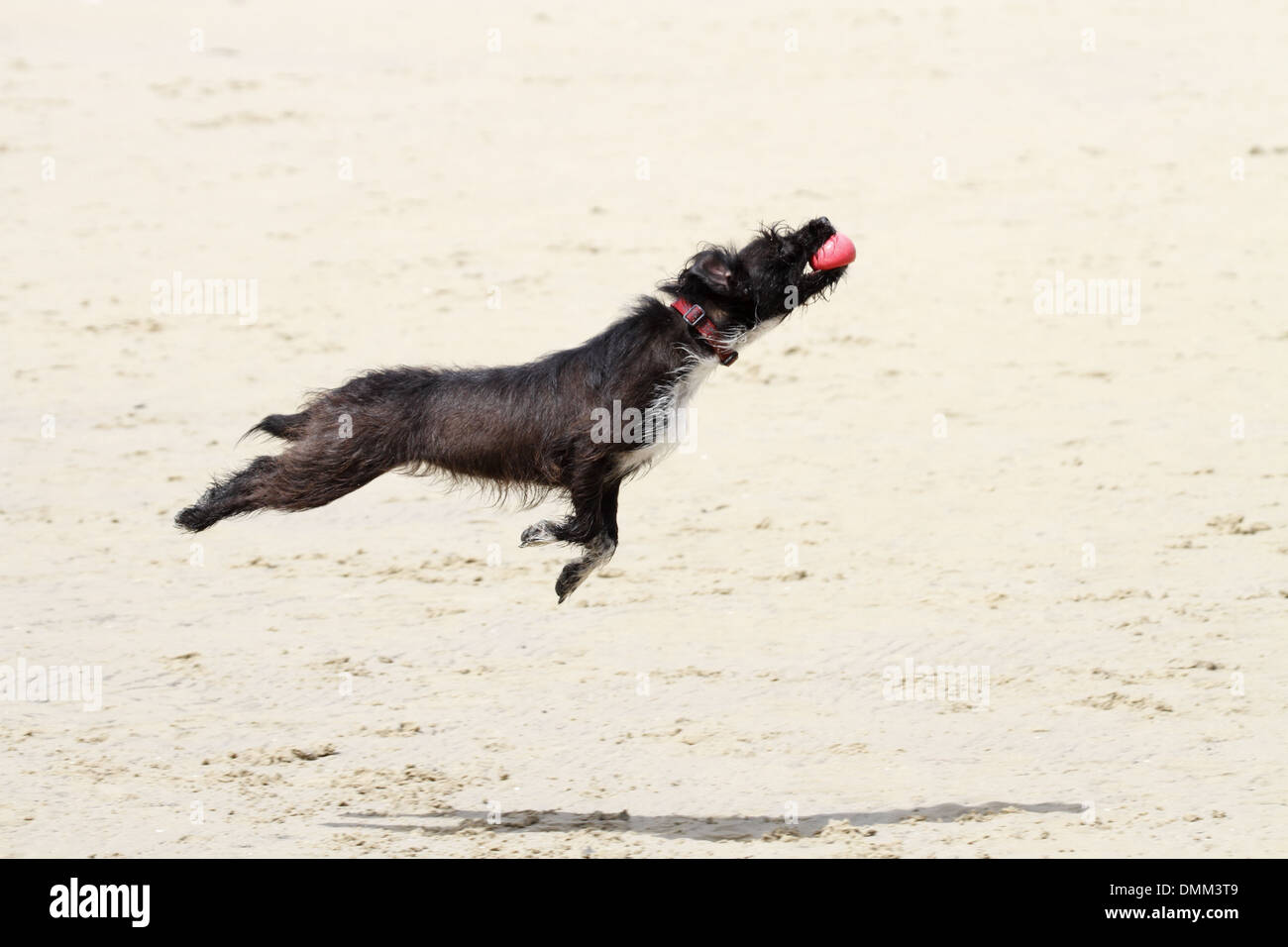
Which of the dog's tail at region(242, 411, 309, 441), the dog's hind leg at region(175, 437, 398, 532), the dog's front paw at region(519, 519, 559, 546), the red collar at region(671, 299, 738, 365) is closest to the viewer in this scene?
the red collar at region(671, 299, 738, 365)

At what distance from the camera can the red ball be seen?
27.1ft

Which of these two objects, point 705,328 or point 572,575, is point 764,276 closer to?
point 705,328

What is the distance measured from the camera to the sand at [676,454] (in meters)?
8.98

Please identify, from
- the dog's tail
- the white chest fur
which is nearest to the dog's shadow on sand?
the white chest fur

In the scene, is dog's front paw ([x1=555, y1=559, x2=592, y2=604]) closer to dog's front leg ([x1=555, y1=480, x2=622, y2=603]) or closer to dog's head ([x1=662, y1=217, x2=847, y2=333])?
dog's front leg ([x1=555, y1=480, x2=622, y2=603])

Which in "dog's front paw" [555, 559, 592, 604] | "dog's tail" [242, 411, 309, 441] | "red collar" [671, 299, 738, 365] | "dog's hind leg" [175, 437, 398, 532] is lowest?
"dog's front paw" [555, 559, 592, 604]

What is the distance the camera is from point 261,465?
894 centimetres

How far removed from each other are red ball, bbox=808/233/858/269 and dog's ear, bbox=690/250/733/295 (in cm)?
40

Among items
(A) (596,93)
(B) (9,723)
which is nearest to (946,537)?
(B) (9,723)

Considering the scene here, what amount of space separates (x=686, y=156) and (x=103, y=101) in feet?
20.6

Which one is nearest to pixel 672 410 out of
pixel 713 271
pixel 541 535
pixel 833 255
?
pixel 713 271

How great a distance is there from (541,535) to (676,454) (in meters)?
4.62

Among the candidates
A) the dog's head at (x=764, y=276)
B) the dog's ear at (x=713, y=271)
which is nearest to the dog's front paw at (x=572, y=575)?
the dog's head at (x=764, y=276)

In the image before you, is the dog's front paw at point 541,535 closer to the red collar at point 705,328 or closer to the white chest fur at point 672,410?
the white chest fur at point 672,410
